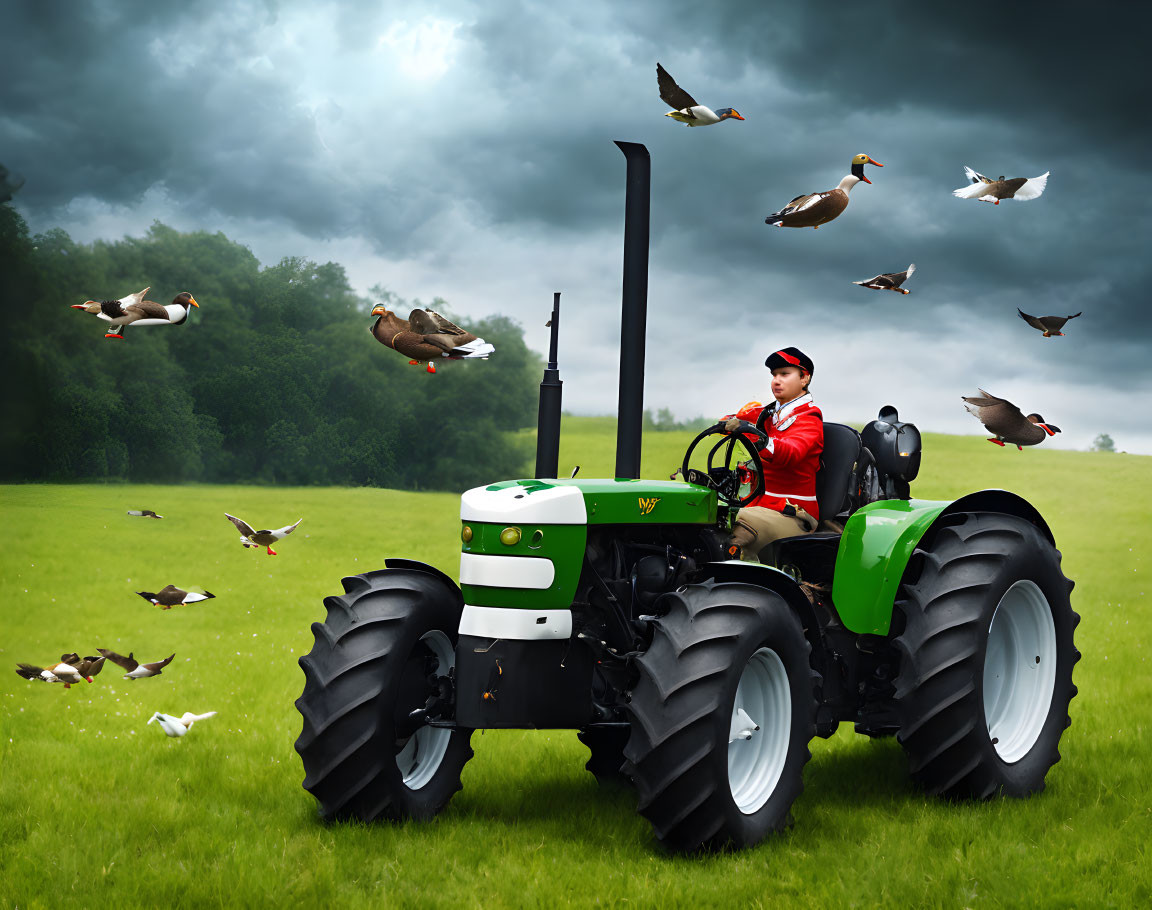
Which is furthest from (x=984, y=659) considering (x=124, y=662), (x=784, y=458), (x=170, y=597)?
(x=124, y=662)

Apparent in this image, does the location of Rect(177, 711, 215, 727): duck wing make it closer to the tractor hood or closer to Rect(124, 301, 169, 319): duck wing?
Rect(124, 301, 169, 319): duck wing

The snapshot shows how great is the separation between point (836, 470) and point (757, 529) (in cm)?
74

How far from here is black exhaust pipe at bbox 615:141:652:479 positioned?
5656mm

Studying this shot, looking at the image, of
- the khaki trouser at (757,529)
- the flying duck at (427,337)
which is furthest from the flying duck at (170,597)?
the khaki trouser at (757,529)

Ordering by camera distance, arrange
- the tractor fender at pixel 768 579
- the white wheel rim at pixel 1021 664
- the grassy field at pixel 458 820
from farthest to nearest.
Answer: the white wheel rim at pixel 1021 664 → the tractor fender at pixel 768 579 → the grassy field at pixel 458 820

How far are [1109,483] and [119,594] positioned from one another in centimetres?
2321

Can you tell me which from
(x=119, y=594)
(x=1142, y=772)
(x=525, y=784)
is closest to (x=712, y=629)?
(x=525, y=784)

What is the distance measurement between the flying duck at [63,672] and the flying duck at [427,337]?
11.5ft

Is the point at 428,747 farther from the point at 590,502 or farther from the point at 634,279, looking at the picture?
the point at 634,279

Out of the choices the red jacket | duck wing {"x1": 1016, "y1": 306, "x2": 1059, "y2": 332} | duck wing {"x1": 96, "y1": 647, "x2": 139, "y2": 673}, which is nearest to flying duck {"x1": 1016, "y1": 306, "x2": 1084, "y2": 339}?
duck wing {"x1": 1016, "y1": 306, "x2": 1059, "y2": 332}

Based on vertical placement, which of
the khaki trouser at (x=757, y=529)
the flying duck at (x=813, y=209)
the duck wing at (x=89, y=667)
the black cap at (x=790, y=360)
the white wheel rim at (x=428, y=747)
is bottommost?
the duck wing at (x=89, y=667)

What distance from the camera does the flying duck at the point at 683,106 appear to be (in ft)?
21.3

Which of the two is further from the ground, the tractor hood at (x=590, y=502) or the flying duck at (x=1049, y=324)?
the flying duck at (x=1049, y=324)

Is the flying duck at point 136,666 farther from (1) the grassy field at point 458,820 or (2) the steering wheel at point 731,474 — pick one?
(2) the steering wheel at point 731,474
